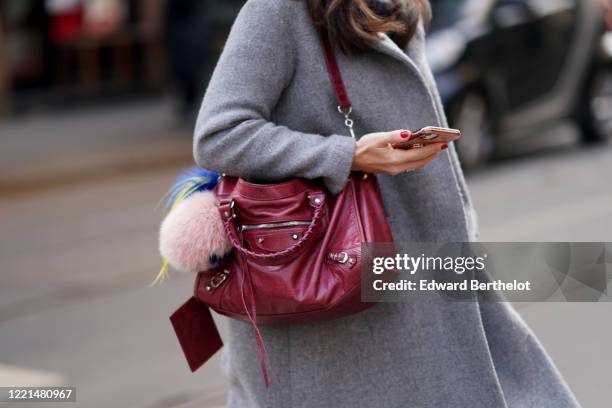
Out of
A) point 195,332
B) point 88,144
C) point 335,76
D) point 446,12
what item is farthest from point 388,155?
point 88,144

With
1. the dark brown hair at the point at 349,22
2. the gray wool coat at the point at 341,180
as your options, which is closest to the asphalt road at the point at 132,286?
the gray wool coat at the point at 341,180

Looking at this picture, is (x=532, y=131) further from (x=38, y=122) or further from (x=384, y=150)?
(x=384, y=150)

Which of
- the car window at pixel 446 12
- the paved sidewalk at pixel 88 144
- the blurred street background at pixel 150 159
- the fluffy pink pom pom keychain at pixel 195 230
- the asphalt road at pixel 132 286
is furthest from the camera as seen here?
the paved sidewalk at pixel 88 144

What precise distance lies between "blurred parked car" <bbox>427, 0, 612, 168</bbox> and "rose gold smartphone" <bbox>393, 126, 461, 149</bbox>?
6925 mm

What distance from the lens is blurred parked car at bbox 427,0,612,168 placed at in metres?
9.40

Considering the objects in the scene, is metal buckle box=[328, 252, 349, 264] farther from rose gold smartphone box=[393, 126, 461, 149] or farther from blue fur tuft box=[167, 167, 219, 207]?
blue fur tuft box=[167, 167, 219, 207]

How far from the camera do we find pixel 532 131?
10281 millimetres

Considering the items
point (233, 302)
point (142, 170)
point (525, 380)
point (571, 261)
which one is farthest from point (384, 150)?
point (142, 170)

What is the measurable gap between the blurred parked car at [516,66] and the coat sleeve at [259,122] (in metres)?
6.88

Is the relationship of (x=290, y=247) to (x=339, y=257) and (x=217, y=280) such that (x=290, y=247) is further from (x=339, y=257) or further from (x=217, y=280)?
(x=217, y=280)

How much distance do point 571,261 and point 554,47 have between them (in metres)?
7.43

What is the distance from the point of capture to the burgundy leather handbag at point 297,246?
2.26 m
